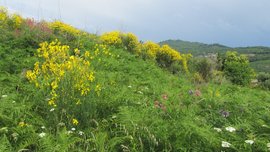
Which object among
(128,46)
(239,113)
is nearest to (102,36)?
(128,46)

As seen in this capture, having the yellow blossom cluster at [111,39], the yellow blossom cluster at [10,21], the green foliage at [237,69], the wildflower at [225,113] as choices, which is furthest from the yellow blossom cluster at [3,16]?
the green foliage at [237,69]

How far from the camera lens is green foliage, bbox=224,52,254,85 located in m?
21.4

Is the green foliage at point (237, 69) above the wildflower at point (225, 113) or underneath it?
underneath

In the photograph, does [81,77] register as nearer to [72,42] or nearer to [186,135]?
[186,135]

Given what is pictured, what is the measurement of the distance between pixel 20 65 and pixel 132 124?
15.7 feet

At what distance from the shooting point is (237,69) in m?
22.1

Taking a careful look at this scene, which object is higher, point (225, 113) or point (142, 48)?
point (142, 48)

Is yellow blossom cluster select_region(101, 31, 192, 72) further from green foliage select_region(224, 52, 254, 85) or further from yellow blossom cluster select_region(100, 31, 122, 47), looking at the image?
green foliage select_region(224, 52, 254, 85)

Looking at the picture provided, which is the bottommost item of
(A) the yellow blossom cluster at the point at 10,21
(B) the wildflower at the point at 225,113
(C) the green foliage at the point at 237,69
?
(C) the green foliage at the point at 237,69

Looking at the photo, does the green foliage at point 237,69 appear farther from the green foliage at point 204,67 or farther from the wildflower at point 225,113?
the wildflower at point 225,113

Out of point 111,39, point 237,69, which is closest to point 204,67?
point 237,69

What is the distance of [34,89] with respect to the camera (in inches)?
256

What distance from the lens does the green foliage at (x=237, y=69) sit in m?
21.4

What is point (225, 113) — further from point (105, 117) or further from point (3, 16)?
point (3, 16)
